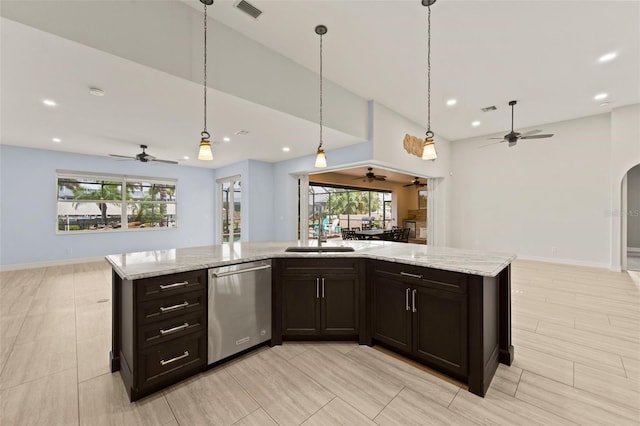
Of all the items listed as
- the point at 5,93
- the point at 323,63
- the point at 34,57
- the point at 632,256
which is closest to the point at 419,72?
the point at 323,63

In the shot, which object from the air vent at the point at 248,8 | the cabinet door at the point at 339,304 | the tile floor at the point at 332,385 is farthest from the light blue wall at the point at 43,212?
the cabinet door at the point at 339,304

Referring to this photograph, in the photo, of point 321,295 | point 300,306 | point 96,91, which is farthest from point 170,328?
point 96,91

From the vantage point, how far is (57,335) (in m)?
2.80

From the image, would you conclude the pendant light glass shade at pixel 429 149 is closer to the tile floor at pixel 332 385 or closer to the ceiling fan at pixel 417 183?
the tile floor at pixel 332 385

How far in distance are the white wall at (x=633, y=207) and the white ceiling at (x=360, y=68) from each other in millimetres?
3827

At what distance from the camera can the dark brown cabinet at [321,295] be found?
254 cm

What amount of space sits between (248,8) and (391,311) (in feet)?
10.6

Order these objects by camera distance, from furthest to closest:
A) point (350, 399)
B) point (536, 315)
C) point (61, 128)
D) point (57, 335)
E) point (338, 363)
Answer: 1. point (61, 128)
2. point (536, 315)
3. point (57, 335)
4. point (338, 363)
5. point (350, 399)

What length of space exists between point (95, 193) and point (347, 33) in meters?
7.40

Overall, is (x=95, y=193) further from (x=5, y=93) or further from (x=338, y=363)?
(x=338, y=363)

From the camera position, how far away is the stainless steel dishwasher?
217 cm

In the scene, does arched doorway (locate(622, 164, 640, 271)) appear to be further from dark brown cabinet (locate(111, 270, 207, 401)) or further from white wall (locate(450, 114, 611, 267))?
dark brown cabinet (locate(111, 270, 207, 401))

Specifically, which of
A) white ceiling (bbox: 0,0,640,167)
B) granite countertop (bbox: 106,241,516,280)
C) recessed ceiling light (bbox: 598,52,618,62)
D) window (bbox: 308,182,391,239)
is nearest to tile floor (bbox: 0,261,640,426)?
granite countertop (bbox: 106,241,516,280)

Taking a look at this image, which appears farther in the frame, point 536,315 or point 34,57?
Result: point 536,315
